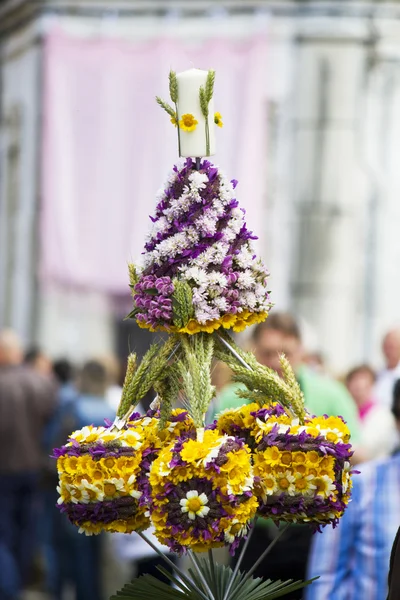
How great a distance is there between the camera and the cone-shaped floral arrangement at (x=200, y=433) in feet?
10.9

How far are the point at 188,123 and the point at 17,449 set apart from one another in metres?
7.00

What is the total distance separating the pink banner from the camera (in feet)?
48.0

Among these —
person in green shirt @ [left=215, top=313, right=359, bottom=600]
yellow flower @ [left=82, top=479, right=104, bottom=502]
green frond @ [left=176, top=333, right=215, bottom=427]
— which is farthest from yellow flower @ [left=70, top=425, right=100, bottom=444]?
person in green shirt @ [left=215, top=313, right=359, bottom=600]

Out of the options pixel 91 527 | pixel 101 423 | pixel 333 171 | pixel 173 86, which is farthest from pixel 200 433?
pixel 333 171

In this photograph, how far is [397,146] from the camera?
15.2 metres

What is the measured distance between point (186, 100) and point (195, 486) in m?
1.02

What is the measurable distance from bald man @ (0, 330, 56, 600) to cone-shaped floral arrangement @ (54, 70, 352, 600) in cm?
667

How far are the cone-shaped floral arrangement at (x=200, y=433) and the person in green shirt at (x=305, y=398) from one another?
7.02 ft

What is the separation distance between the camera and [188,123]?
3.63m

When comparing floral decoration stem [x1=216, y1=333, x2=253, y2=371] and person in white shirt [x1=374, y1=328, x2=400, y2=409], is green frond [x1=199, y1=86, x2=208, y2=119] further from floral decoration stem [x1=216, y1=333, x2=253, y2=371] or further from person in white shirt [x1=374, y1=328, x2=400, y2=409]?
person in white shirt [x1=374, y1=328, x2=400, y2=409]

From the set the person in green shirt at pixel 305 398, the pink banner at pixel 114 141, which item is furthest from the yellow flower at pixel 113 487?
the pink banner at pixel 114 141

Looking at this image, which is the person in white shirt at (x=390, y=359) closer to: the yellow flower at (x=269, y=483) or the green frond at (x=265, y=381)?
the green frond at (x=265, y=381)

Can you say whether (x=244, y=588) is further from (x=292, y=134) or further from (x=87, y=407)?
(x=292, y=134)

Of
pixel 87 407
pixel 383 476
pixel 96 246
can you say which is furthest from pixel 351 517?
pixel 96 246
